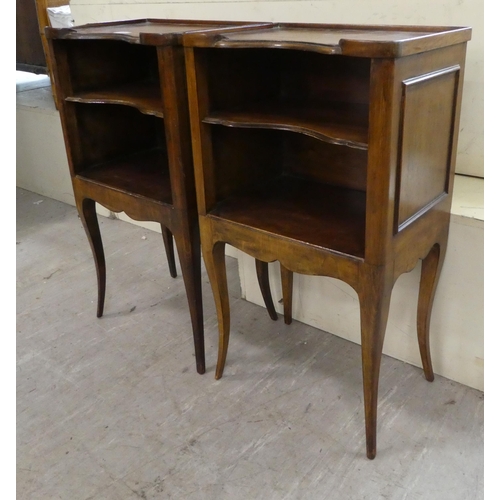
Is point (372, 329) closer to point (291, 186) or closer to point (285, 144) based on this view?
point (291, 186)

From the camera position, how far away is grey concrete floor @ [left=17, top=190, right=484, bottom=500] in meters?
1.41

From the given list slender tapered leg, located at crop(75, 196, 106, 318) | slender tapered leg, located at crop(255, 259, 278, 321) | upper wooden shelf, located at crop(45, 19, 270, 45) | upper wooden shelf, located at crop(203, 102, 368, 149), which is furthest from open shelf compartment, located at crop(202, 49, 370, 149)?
slender tapered leg, located at crop(75, 196, 106, 318)

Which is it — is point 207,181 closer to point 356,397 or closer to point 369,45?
point 369,45

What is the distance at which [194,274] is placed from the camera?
169 centimetres

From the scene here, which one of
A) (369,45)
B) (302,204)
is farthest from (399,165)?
(302,204)

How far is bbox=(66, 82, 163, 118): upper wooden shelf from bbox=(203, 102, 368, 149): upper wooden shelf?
219 mm

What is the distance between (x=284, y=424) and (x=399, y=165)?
846 mm

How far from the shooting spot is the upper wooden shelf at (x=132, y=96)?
1.53 m

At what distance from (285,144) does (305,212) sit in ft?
1.07

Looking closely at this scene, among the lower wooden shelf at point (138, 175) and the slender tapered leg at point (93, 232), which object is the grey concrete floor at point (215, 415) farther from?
the lower wooden shelf at point (138, 175)

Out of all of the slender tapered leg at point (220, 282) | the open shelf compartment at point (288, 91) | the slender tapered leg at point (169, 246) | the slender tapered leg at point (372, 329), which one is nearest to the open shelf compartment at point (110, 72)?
the open shelf compartment at point (288, 91)

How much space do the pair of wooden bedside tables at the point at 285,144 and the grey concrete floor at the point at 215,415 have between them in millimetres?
121

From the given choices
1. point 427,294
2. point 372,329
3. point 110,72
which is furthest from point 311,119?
point 110,72

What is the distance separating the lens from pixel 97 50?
181 centimetres
